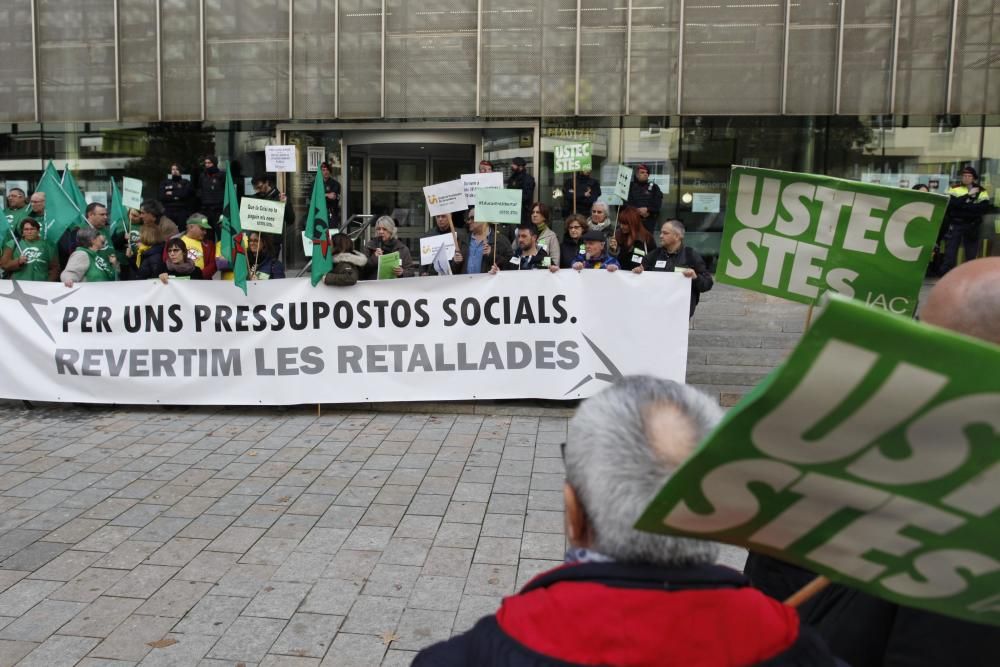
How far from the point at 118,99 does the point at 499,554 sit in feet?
51.7

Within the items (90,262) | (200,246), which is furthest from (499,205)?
(90,262)

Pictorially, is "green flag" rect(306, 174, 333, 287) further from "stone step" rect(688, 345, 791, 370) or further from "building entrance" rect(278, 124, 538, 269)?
"building entrance" rect(278, 124, 538, 269)

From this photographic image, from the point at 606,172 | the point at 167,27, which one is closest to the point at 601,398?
the point at 606,172

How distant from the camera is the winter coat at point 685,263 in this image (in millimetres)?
8539

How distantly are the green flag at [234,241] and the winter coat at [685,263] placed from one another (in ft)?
13.2

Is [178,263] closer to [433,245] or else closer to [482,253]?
[433,245]

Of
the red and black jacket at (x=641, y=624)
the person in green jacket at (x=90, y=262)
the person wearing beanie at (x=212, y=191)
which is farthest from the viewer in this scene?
the person wearing beanie at (x=212, y=191)

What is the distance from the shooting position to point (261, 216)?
354 inches

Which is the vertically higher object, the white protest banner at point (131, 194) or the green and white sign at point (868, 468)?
the white protest banner at point (131, 194)

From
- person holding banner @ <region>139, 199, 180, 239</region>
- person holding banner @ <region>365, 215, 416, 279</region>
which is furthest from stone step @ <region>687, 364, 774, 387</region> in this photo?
person holding banner @ <region>139, 199, 180, 239</region>

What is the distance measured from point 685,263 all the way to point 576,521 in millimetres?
7386

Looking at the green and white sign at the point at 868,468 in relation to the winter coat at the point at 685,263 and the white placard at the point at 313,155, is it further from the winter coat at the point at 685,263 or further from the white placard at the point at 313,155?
the white placard at the point at 313,155

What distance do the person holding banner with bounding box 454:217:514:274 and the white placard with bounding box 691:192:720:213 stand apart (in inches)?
315

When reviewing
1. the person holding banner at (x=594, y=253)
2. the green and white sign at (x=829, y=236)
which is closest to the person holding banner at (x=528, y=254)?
the person holding banner at (x=594, y=253)
